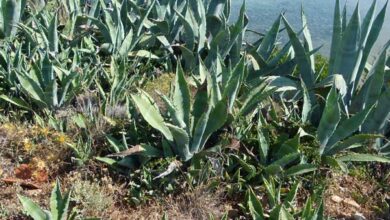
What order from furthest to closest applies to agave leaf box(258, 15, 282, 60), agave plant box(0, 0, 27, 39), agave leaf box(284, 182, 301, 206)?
agave plant box(0, 0, 27, 39), agave leaf box(258, 15, 282, 60), agave leaf box(284, 182, 301, 206)

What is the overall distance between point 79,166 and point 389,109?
1918 millimetres

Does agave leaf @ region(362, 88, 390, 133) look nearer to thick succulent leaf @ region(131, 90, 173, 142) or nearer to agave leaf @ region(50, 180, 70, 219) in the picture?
thick succulent leaf @ region(131, 90, 173, 142)

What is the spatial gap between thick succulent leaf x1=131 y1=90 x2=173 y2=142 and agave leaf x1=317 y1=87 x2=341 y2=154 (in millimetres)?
895

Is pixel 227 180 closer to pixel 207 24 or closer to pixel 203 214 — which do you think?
pixel 203 214

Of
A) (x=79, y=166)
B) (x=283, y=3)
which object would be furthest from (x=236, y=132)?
(x=283, y=3)

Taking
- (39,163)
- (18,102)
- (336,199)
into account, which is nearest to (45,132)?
(39,163)

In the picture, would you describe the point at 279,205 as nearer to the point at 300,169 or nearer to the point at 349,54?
the point at 300,169

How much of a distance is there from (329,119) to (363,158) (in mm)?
297

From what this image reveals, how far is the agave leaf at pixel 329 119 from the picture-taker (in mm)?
3389

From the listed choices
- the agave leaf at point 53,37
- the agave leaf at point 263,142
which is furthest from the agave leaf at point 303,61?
the agave leaf at point 53,37

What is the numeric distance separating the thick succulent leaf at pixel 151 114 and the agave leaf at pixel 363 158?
40.7 inches

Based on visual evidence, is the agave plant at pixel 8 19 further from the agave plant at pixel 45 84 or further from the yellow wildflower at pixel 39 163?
the yellow wildflower at pixel 39 163

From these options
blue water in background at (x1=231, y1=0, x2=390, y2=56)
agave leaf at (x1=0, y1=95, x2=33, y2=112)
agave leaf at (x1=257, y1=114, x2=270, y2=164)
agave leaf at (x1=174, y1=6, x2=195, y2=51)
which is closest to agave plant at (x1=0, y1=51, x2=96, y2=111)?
agave leaf at (x1=0, y1=95, x2=33, y2=112)

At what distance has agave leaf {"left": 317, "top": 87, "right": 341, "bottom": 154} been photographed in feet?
11.1
